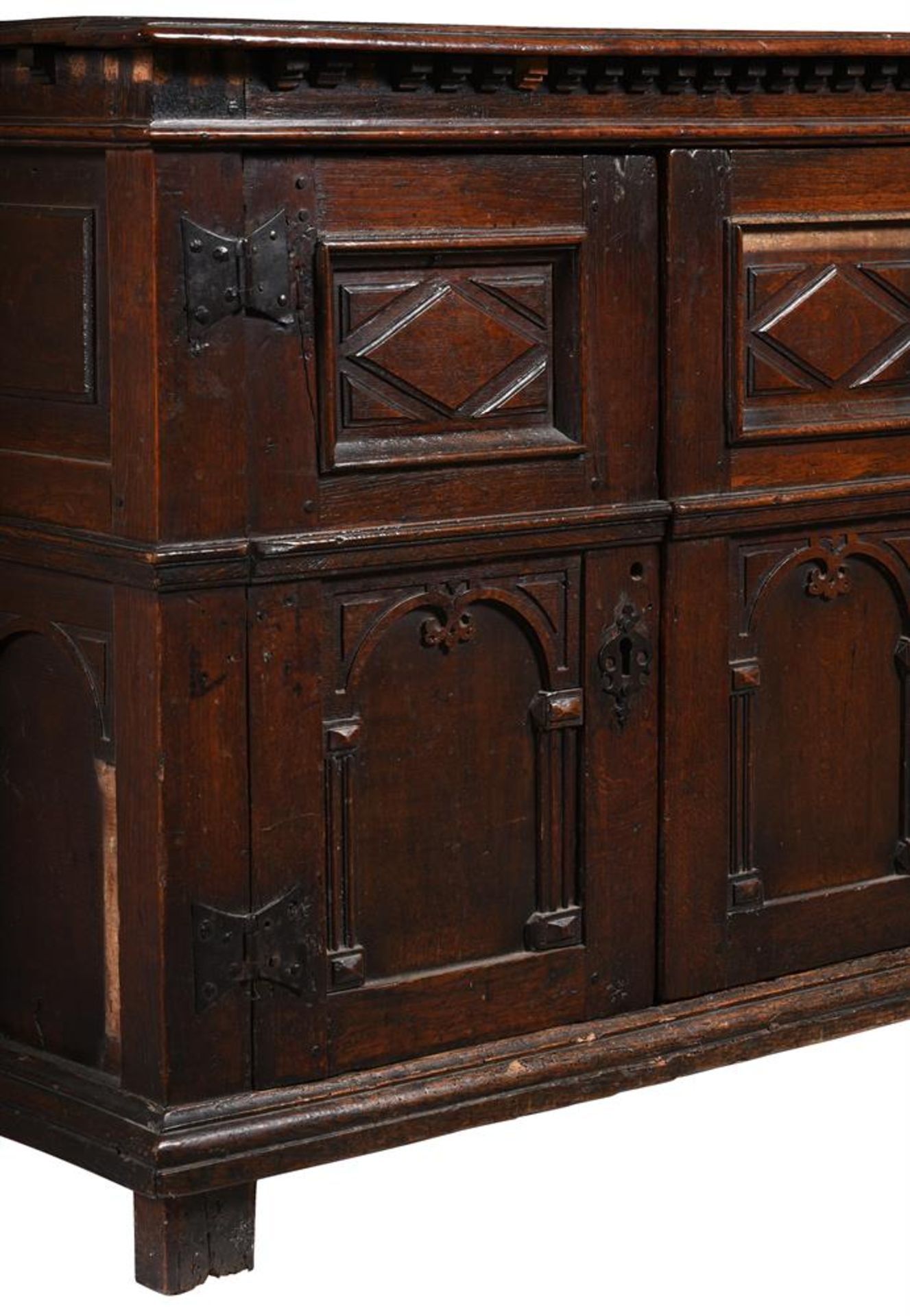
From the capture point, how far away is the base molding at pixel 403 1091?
4.93 meters

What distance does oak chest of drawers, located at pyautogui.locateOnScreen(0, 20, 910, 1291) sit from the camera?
4.79 m

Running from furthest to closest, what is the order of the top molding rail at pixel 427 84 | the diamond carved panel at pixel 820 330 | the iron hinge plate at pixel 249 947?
the diamond carved panel at pixel 820 330, the iron hinge plate at pixel 249 947, the top molding rail at pixel 427 84

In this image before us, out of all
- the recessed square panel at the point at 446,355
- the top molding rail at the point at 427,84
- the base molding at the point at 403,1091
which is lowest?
the base molding at the point at 403,1091

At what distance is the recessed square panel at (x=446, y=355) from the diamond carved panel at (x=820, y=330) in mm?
381

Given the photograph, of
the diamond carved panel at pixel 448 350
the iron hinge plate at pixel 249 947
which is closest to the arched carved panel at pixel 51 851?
the iron hinge plate at pixel 249 947

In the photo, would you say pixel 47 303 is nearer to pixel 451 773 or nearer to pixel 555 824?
pixel 451 773

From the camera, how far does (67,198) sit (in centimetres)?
482

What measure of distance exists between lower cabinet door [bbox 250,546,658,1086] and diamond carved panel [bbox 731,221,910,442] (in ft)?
1.24

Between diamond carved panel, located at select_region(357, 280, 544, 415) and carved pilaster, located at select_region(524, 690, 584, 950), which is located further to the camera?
carved pilaster, located at select_region(524, 690, 584, 950)

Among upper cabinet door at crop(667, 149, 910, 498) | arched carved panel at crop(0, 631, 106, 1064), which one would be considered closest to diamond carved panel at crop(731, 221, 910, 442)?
upper cabinet door at crop(667, 149, 910, 498)

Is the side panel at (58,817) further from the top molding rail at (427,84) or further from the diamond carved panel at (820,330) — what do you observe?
the diamond carved panel at (820,330)

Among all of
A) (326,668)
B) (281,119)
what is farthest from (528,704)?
(281,119)

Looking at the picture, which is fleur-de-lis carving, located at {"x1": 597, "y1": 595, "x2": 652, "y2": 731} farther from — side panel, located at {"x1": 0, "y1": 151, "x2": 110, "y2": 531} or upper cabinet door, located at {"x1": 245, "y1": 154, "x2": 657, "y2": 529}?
side panel, located at {"x1": 0, "y1": 151, "x2": 110, "y2": 531}

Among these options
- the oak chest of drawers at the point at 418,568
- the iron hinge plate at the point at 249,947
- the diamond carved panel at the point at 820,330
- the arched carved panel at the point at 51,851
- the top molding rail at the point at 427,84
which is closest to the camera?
the top molding rail at the point at 427,84
